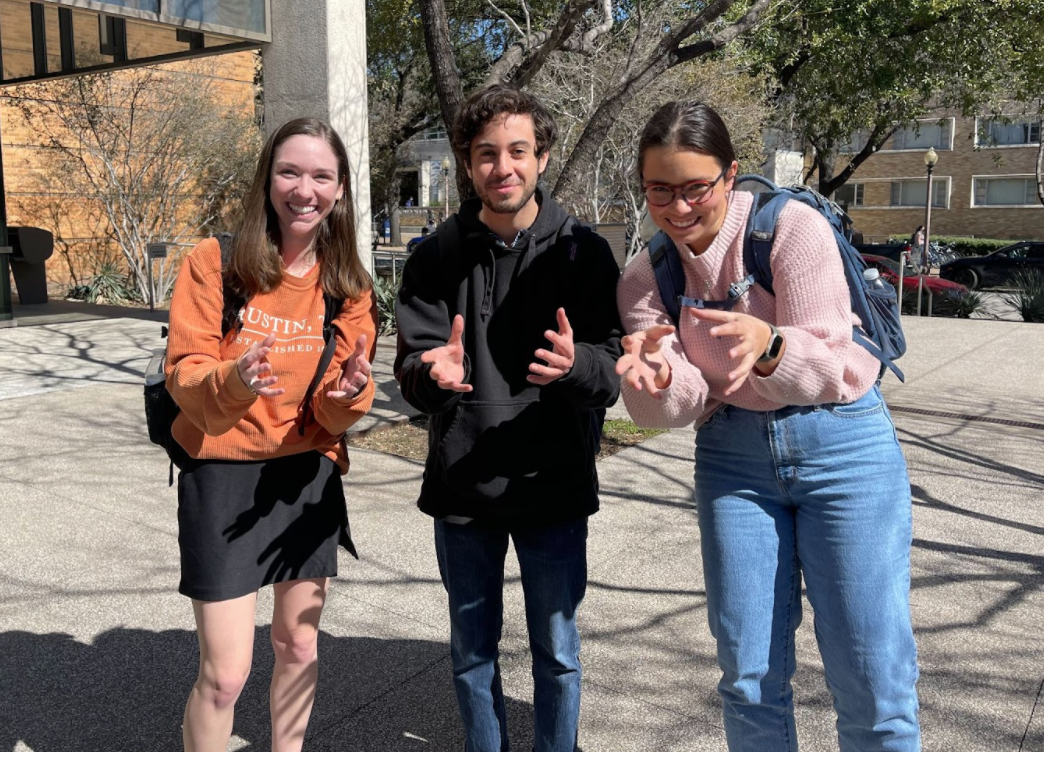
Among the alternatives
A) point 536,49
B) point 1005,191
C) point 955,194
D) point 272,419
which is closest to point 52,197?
point 536,49

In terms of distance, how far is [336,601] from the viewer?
13.8ft

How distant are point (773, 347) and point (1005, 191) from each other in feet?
182

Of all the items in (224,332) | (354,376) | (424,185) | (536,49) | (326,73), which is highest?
(424,185)

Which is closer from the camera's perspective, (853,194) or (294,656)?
(294,656)

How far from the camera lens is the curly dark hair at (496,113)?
90.9 inches

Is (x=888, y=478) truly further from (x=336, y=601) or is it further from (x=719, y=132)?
(x=336, y=601)

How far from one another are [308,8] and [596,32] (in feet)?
7.58

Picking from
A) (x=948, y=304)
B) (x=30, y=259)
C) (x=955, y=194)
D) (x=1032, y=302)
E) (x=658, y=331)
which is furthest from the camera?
(x=955, y=194)

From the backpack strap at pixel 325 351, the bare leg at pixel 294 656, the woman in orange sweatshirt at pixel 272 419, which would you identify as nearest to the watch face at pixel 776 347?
the woman in orange sweatshirt at pixel 272 419

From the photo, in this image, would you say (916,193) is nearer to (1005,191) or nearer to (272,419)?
(1005,191)

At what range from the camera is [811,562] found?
224 cm

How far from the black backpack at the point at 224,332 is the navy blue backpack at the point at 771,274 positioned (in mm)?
862

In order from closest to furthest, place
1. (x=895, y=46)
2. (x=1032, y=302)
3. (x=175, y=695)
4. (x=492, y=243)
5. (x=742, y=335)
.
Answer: (x=742, y=335)
(x=492, y=243)
(x=175, y=695)
(x=1032, y=302)
(x=895, y=46)

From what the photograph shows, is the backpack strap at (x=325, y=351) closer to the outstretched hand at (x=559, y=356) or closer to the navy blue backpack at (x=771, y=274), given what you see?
the outstretched hand at (x=559, y=356)
